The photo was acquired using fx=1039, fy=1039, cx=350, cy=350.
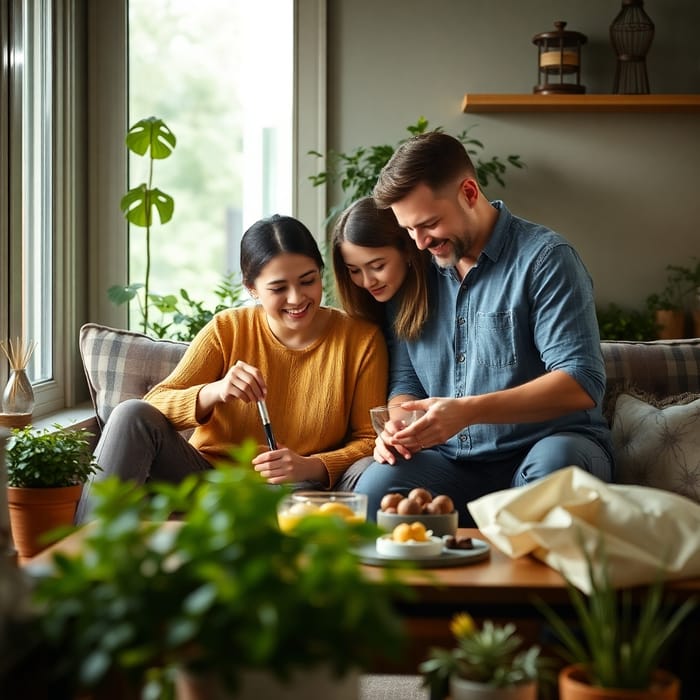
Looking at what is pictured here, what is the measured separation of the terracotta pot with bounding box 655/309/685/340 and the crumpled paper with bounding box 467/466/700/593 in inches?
96.8

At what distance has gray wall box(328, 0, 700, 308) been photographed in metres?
4.18

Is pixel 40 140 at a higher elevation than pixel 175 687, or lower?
higher

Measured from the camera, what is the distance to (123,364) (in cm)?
314

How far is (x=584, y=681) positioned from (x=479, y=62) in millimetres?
3319

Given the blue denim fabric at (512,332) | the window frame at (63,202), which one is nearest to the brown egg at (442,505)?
the blue denim fabric at (512,332)

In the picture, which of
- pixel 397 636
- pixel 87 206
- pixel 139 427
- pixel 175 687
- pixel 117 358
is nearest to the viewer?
pixel 397 636

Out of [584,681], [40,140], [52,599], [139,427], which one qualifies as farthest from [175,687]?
[40,140]

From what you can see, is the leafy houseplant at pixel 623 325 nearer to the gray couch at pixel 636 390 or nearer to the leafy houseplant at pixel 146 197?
the gray couch at pixel 636 390

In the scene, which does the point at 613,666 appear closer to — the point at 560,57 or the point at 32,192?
the point at 32,192

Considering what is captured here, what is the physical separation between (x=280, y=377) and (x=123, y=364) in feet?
1.85

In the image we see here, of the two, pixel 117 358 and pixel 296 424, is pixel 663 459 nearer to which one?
pixel 296 424

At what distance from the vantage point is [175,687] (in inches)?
49.0

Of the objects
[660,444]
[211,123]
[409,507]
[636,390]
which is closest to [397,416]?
[409,507]

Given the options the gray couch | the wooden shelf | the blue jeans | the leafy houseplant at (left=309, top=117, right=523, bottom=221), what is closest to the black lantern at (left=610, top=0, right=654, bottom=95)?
the wooden shelf
